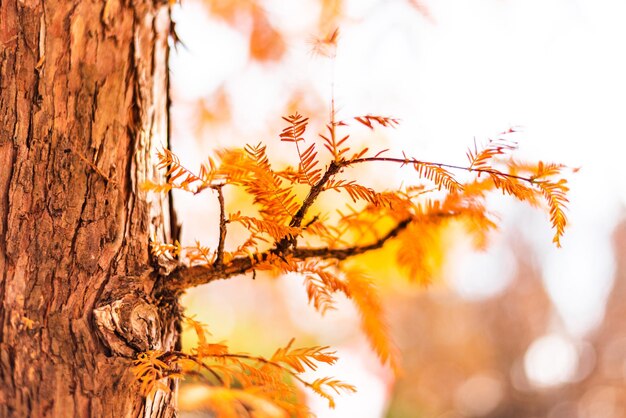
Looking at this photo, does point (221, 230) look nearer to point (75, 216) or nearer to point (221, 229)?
point (221, 229)

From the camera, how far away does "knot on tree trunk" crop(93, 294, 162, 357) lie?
490 mm

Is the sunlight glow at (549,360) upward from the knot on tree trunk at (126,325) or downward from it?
upward

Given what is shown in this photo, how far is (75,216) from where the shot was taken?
519 millimetres

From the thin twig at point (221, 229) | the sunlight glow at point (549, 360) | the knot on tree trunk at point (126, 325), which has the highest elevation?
the sunlight glow at point (549, 360)

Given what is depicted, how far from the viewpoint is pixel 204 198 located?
1.48 metres

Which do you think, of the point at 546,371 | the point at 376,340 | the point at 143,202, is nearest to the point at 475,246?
the point at 376,340

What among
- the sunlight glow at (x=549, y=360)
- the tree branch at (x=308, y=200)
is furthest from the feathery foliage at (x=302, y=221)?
the sunlight glow at (x=549, y=360)

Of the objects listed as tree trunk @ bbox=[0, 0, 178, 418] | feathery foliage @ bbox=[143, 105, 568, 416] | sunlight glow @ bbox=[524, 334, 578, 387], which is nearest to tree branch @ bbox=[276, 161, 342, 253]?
feathery foliage @ bbox=[143, 105, 568, 416]

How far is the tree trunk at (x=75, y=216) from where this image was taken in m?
0.49

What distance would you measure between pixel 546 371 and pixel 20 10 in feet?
10.2

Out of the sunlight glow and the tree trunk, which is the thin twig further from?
the sunlight glow

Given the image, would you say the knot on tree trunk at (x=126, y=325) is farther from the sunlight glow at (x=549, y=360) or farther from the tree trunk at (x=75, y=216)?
the sunlight glow at (x=549, y=360)

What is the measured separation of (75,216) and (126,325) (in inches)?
4.5

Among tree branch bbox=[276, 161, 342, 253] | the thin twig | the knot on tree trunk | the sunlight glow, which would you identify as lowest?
the knot on tree trunk
